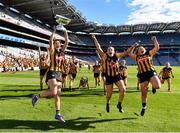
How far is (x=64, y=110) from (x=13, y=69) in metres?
37.9

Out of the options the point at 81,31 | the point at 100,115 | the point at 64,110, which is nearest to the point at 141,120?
the point at 100,115

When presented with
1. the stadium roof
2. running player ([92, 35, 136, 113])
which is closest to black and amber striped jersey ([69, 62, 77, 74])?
running player ([92, 35, 136, 113])

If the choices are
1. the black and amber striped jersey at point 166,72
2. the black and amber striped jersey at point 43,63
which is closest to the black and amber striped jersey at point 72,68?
the black and amber striped jersey at point 43,63

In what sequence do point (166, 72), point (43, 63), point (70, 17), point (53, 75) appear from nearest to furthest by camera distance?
point (53, 75)
point (43, 63)
point (166, 72)
point (70, 17)

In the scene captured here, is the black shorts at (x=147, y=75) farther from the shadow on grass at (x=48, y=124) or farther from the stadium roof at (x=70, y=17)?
the stadium roof at (x=70, y=17)

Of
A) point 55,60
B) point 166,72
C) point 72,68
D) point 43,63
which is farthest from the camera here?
point 166,72

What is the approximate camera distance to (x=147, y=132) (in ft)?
27.6

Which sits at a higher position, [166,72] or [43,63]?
[43,63]

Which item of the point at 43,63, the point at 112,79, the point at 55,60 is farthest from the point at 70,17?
the point at 55,60

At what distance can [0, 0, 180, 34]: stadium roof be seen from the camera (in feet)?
269

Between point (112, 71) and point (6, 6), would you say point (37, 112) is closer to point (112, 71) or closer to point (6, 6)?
point (112, 71)

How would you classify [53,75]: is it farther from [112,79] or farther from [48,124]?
[112,79]

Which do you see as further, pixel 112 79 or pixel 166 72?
pixel 166 72

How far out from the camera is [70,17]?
101 meters
